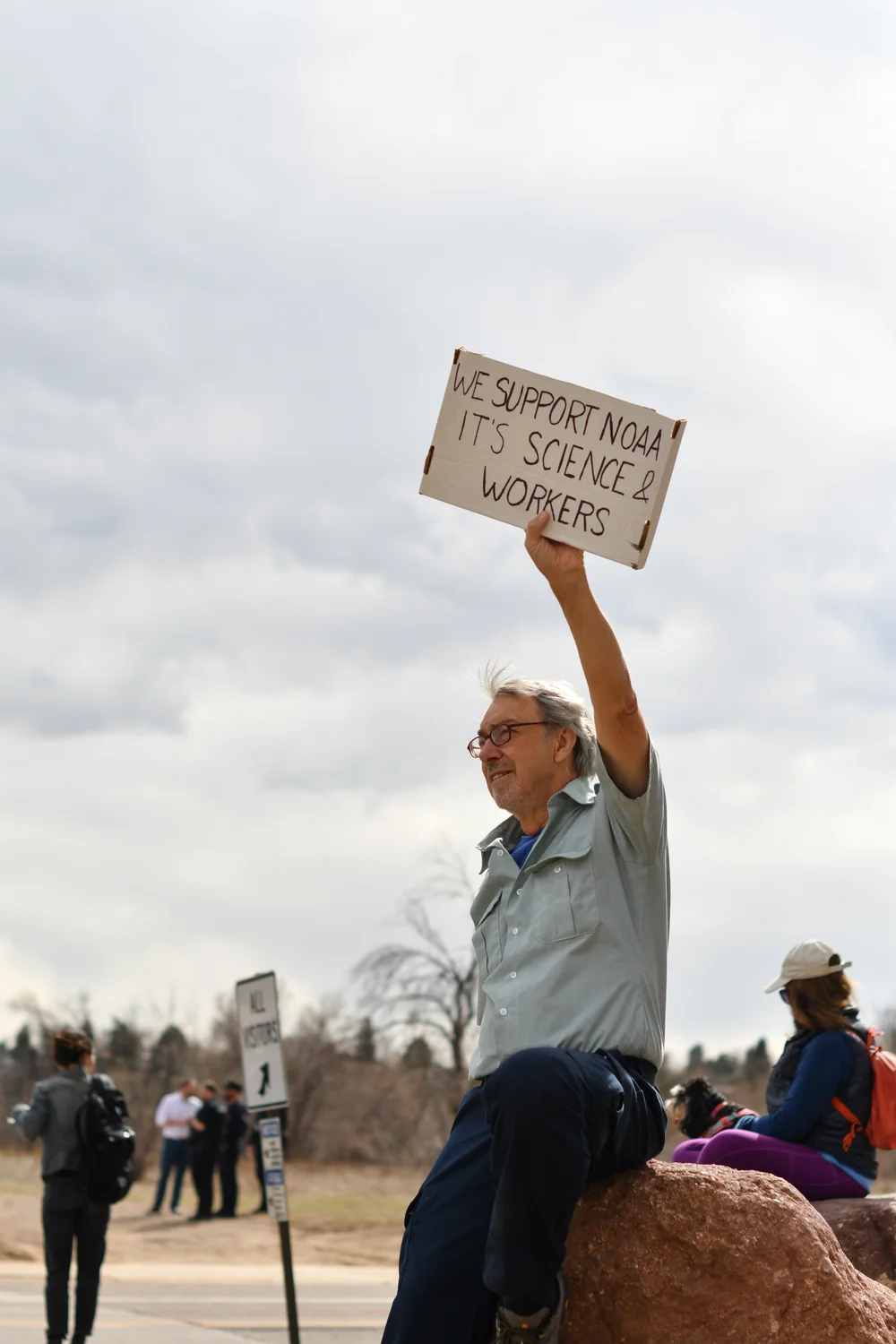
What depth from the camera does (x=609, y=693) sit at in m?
3.40

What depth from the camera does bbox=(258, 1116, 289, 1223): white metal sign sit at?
29.1 feet

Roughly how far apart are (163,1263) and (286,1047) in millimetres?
33113

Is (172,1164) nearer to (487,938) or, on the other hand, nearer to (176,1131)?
Result: (176,1131)

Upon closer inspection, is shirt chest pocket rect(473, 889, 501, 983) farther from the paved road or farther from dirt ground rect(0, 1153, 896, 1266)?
dirt ground rect(0, 1153, 896, 1266)

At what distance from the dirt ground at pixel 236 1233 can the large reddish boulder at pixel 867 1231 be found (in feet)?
50.9

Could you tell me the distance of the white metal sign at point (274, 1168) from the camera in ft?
29.1

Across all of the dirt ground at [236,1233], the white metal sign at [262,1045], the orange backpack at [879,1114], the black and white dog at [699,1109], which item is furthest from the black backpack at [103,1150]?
the dirt ground at [236,1233]

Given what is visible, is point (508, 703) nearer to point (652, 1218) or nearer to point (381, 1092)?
point (652, 1218)

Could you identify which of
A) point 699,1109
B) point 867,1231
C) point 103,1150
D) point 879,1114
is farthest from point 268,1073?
point 867,1231

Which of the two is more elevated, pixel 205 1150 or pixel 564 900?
pixel 564 900

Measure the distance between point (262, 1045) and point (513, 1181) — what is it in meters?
6.13

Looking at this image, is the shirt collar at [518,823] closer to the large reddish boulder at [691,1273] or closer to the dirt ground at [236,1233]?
the large reddish boulder at [691,1273]

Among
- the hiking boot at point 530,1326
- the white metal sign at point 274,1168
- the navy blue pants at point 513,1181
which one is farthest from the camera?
the white metal sign at point 274,1168

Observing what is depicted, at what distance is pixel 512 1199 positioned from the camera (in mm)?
Result: 3066
